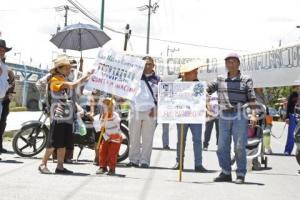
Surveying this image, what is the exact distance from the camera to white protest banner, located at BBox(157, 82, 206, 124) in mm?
8609

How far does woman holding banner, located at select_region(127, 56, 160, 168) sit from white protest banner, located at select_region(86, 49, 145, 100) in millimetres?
782

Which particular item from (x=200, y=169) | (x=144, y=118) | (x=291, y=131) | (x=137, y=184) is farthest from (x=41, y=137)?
(x=291, y=131)

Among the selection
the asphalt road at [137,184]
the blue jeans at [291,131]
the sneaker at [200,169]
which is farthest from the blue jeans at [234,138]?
the blue jeans at [291,131]

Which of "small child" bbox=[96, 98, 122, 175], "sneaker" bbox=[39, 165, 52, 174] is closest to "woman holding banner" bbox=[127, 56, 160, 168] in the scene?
"small child" bbox=[96, 98, 122, 175]

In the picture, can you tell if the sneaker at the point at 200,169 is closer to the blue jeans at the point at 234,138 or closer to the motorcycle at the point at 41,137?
the blue jeans at the point at 234,138

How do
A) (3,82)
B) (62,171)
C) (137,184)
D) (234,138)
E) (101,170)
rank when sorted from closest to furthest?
(137,184), (234,138), (62,171), (101,170), (3,82)

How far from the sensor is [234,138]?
333 inches

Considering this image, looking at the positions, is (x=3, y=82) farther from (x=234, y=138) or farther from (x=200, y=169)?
(x=234, y=138)

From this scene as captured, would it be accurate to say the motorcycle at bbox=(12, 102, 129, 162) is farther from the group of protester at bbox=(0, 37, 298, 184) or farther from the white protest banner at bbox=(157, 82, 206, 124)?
the white protest banner at bbox=(157, 82, 206, 124)

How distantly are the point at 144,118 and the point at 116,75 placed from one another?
1340mm

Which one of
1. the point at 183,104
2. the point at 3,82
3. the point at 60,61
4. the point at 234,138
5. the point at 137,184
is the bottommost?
the point at 137,184

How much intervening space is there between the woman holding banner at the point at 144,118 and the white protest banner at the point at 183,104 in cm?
121

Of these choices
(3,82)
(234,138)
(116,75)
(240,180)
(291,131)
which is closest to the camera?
(240,180)

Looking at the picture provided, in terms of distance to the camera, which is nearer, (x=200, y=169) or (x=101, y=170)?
(x=101, y=170)
